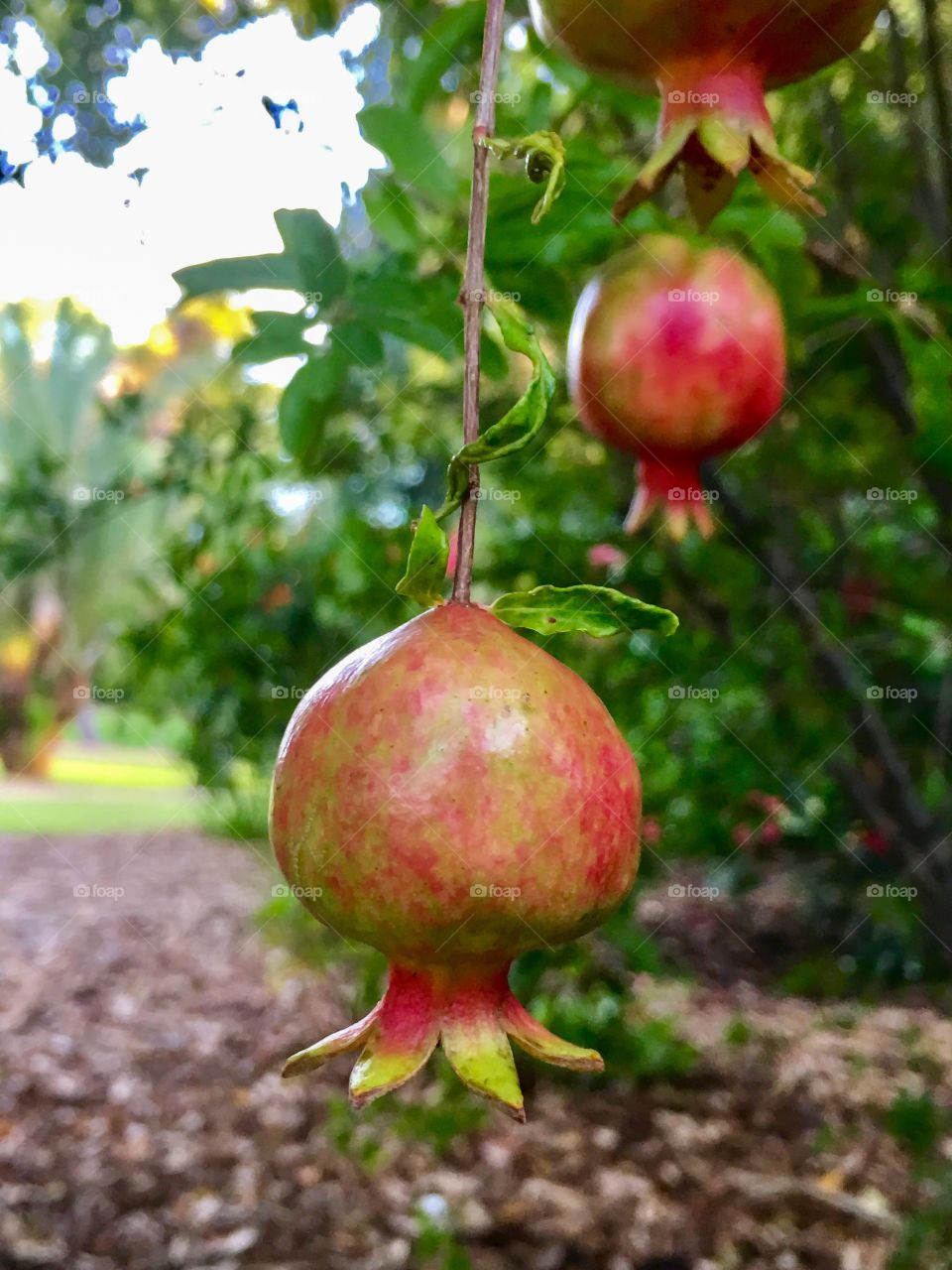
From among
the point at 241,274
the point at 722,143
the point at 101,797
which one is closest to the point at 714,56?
the point at 722,143

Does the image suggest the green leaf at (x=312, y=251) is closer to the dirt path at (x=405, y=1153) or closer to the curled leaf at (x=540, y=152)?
the curled leaf at (x=540, y=152)

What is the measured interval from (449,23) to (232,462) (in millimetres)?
952

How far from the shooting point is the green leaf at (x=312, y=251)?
0.85 m

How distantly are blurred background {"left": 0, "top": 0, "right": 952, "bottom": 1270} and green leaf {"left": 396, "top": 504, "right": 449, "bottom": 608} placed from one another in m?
0.42

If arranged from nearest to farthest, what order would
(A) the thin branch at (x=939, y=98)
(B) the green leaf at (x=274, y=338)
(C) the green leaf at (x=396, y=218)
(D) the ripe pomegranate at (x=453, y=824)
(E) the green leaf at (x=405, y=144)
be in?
(D) the ripe pomegranate at (x=453, y=824), (B) the green leaf at (x=274, y=338), (E) the green leaf at (x=405, y=144), (C) the green leaf at (x=396, y=218), (A) the thin branch at (x=939, y=98)

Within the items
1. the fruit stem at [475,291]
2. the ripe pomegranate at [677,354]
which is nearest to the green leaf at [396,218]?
the ripe pomegranate at [677,354]

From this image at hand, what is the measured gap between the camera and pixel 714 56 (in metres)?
0.60

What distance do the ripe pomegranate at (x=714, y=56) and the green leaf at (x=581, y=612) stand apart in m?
0.22

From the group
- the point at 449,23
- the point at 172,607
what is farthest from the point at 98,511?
the point at 449,23

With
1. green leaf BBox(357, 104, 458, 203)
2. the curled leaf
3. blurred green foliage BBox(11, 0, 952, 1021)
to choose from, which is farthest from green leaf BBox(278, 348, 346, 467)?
the curled leaf

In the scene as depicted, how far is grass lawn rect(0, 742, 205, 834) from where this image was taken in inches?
265

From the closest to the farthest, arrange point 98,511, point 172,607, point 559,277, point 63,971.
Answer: point 559,277 < point 98,511 < point 172,607 < point 63,971

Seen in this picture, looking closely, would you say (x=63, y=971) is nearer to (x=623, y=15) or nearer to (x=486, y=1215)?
(x=486, y=1215)

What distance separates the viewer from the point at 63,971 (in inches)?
137
